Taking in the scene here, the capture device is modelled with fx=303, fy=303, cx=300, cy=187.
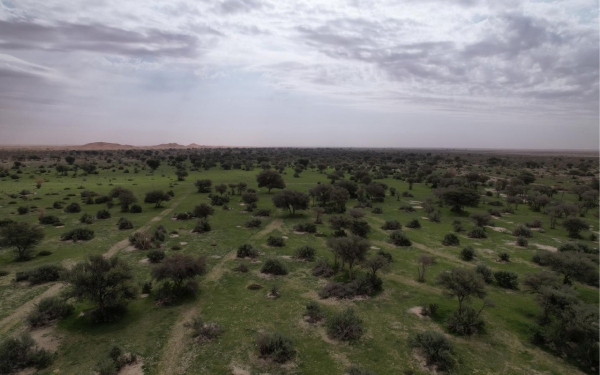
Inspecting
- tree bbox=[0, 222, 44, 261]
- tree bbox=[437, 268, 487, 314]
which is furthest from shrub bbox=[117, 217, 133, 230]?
tree bbox=[437, 268, 487, 314]

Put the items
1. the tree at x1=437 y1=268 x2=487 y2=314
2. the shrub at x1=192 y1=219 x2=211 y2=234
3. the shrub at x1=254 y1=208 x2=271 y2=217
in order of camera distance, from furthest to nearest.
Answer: the shrub at x1=254 y1=208 x2=271 y2=217, the shrub at x1=192 y1=219 x2=211 y2=234, the tree at x1=437 y1=268 x2=487 y2=314

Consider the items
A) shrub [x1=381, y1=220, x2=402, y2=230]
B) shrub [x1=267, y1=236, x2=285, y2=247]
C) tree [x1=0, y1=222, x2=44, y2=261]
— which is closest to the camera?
tree [x1=0, y1=222, x2=44, y2=261]

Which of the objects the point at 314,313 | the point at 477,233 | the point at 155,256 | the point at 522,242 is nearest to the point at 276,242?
the point at 155,256

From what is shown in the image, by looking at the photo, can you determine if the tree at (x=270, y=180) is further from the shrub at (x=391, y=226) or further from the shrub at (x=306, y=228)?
the shrub at (x=391, y=226)

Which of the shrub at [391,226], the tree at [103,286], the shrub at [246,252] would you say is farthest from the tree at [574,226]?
the tree at [103,286]

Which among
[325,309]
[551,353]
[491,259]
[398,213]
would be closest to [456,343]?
[551,353]

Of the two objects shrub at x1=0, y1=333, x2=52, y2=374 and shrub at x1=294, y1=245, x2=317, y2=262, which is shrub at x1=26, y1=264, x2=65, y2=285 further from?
shrub at x1=294, y1=245, x2=317, y2=262

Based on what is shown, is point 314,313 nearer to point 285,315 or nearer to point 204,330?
point 285,315
